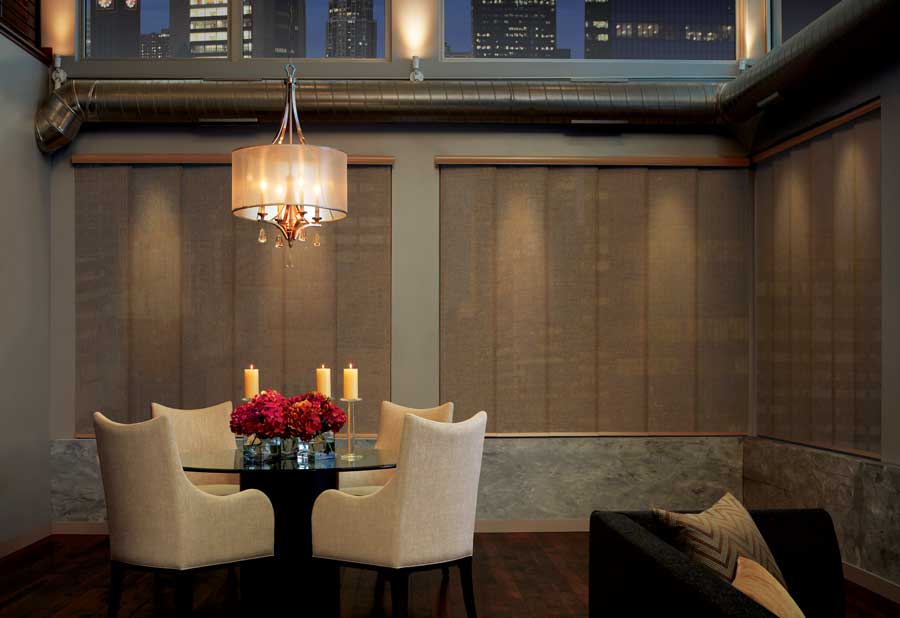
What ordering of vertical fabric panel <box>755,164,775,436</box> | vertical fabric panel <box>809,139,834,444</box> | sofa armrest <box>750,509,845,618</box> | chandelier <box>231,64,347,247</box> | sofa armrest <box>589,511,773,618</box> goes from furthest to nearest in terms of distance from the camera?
vertical fabric panel <box>755,164,775,436</box> → vertical fabric panel <box>809,139,834,444</box> → chandelier <box>231,64,347,247</box> → sofa armrest <box>750,509,845,618</box> → sofa armrest <box>589,511,773,618</box>

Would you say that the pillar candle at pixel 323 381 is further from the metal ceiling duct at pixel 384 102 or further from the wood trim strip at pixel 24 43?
the wood trim strip at pixel 24 43

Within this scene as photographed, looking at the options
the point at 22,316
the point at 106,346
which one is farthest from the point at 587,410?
the point at 22,316

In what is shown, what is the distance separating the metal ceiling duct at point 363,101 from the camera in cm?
504

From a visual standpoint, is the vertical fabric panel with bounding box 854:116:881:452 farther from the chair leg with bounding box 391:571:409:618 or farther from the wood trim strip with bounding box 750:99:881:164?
the chair leg with bounding box 391:571:409:618

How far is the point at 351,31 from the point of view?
5590mm

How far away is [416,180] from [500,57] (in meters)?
1.03

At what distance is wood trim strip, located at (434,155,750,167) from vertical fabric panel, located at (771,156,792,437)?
1.39 feet

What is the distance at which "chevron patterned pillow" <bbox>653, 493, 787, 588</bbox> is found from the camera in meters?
1.99

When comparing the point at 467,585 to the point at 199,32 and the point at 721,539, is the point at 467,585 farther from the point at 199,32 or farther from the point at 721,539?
the point at 199,32

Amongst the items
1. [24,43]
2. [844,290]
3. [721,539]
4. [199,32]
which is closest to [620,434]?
[844,290]

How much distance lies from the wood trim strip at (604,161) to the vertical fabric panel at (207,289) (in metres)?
1.52

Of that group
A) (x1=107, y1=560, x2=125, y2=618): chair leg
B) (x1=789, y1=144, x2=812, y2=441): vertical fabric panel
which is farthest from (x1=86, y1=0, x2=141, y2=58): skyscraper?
(x1=789, y1=144, x2=812, y2=441): vertical fabric panel

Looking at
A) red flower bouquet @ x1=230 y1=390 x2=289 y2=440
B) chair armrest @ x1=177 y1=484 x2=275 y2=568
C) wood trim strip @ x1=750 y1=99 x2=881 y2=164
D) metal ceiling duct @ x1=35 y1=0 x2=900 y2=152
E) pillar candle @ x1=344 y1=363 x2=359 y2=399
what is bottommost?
chair armrest @ x1=177 y1=484 x2=275 y2=568

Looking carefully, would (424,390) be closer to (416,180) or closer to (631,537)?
(416,180)
